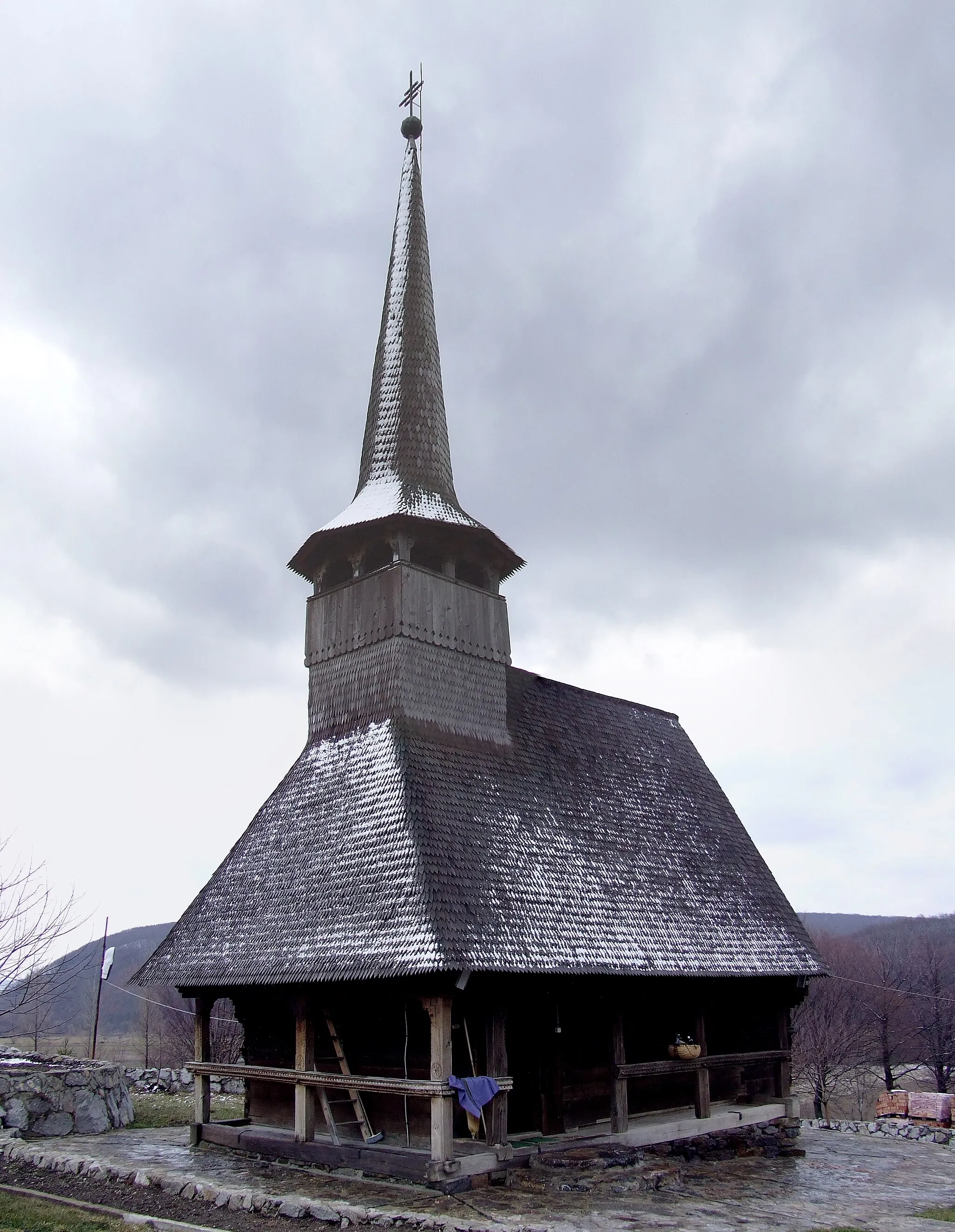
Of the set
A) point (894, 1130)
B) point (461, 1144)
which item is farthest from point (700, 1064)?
point (894, 1130)

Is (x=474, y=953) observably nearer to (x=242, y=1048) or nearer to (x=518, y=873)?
(x=518, y=873)

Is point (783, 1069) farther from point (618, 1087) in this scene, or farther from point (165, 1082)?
point (165, 1082)

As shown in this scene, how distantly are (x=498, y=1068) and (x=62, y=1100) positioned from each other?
27.7 feet

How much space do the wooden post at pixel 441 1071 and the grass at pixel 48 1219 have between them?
11.8 ft

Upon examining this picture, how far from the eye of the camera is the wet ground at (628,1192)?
1062 cm

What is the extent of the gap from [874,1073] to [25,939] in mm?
40051

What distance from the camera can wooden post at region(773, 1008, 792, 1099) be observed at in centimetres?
1848

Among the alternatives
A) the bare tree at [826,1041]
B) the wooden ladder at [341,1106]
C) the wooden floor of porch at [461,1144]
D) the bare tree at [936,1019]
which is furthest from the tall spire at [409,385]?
the bare tree at [936,1019]

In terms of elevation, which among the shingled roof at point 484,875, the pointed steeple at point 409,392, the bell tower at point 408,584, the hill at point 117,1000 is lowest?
the hill at point 117,1000

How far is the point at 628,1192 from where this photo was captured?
40.2 feet

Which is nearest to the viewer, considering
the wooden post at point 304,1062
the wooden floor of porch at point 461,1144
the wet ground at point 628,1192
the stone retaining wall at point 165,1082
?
the wet ground at point 628,1192

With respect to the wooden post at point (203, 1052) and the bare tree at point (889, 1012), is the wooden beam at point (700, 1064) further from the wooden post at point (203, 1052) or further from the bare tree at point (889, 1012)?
the bare tree at point (889, 1012)

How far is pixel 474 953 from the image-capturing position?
12.1 meters

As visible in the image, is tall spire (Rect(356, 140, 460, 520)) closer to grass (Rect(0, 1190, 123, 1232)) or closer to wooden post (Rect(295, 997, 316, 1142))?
wooden post (Rect(295, 997, 316, 1142))
